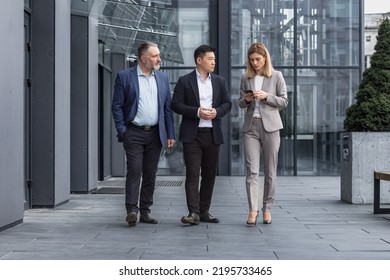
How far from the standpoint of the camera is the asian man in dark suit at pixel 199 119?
27.3 ft

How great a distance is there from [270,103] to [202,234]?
1.64 m

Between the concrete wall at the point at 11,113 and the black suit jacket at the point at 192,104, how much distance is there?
1660 mm

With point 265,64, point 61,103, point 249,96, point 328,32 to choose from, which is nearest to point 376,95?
point 265,64

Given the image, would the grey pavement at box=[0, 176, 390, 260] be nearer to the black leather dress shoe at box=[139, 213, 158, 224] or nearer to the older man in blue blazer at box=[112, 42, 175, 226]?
the black leather dress shoe at box=[139, 213, 158, 224]

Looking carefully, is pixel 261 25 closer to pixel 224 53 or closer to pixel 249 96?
pixel 224 53

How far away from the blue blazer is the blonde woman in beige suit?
2.63ft

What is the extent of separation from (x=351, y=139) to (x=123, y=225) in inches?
164

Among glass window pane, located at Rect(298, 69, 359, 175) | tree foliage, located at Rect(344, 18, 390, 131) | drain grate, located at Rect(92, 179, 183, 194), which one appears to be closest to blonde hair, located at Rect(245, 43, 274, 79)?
tree foliage, located at Rect(344, 18, 390, 131)

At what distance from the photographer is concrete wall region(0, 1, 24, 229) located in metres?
7.86

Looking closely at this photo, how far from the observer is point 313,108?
19.6 meters

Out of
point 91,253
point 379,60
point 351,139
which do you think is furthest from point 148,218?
point 379,60
